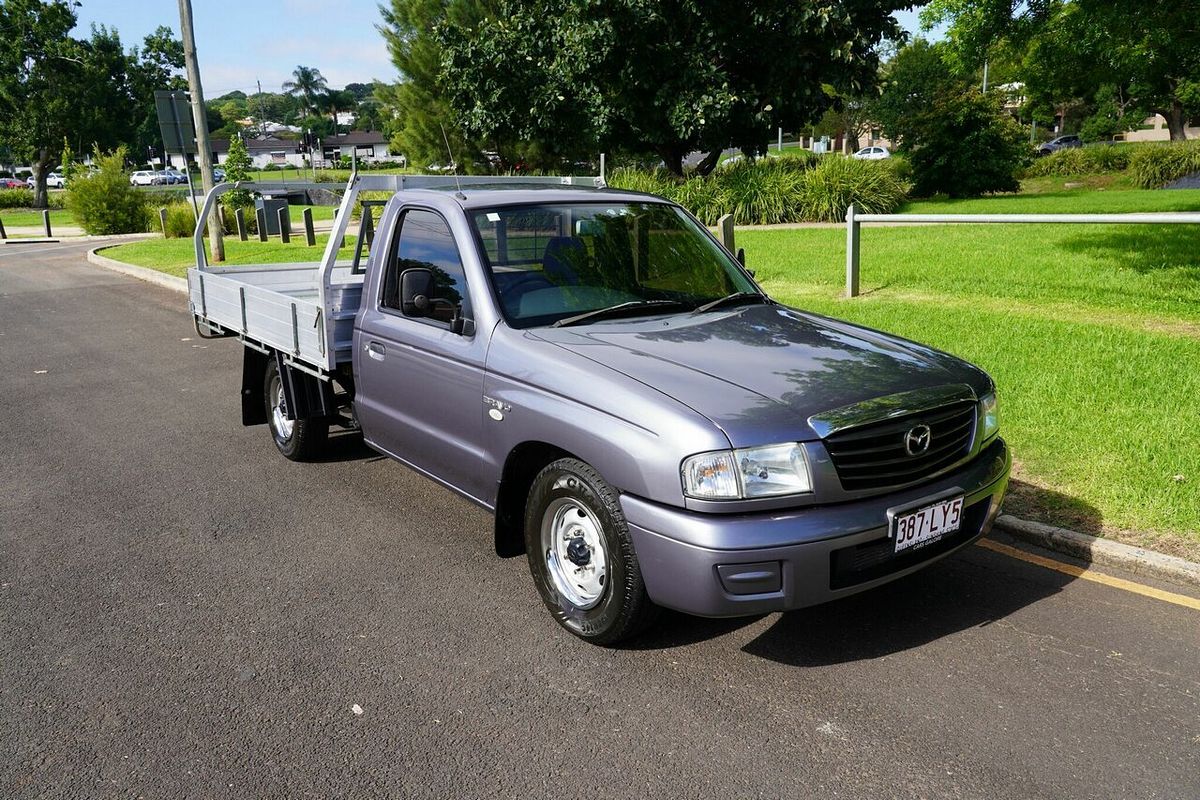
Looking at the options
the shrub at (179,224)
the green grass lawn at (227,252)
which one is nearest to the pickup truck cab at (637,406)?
the green grass lawn at (227,252)

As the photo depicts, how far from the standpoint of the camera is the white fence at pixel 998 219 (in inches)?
304

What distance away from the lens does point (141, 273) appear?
18547 mm

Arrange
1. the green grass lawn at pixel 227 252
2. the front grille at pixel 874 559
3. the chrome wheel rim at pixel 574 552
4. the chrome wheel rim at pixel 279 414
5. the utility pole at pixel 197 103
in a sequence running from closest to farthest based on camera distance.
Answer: the front grille at pixel 874 559 < the chrome wheel rim at pixel 574 552 < the chrome wheel rim at pixel 279 414 < the utility pole at pixel 197 103 < the green grass lawn at pixel 227 252

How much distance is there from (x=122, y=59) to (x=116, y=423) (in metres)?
69.4

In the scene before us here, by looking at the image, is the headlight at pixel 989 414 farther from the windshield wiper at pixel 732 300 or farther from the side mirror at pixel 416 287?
the side mirror at pixel 416 287

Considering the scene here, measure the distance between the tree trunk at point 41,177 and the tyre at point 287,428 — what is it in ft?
191

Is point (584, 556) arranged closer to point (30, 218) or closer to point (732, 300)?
point (732, 300)

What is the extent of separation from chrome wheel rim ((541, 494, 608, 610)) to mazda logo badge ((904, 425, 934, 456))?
3.97ft

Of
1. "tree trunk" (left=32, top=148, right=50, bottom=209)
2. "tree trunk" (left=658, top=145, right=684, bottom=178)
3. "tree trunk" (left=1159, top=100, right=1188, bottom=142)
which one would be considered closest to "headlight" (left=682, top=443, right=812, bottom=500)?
"tree trunk" (left=658, top=145, right=684, bottom=178)

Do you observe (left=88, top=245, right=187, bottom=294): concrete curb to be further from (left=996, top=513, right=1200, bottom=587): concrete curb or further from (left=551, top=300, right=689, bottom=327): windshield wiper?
(left=996, top=513, right=1200, bottom=587): concrete curb

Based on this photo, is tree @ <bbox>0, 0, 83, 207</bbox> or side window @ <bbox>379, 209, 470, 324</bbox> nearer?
side window @ <bbox>379, 209, 470, 324</bbox>

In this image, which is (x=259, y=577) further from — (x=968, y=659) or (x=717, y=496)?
(x=968, y=659)

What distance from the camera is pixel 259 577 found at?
4.58 meters

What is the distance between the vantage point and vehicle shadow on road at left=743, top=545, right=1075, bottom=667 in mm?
3787
